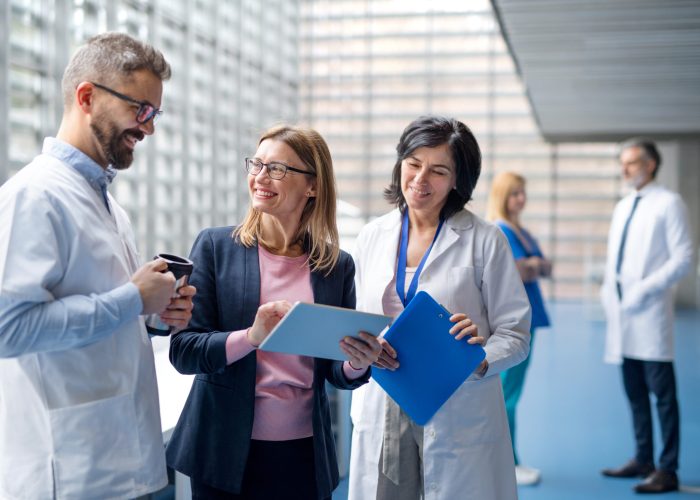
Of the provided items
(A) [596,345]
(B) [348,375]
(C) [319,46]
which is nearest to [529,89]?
(A) [596,345]

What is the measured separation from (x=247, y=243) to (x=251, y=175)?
0.20m

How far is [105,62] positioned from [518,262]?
129 inches

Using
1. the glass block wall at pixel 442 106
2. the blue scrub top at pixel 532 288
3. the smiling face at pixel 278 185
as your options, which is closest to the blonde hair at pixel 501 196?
the blue scrub top at pixel 532 288

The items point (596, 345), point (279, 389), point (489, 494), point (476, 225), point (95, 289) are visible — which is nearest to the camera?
point (95, 289)

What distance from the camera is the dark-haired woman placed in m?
2.46

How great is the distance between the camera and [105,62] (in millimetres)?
1793

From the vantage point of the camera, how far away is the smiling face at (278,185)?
7.04 ft

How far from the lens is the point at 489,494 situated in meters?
2.45

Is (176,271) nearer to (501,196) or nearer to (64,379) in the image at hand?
(64,379)

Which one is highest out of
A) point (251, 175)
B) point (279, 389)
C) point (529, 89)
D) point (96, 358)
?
point (529, 89)

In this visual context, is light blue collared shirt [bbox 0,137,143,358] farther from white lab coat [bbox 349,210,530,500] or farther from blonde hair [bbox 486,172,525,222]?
blonde hair [bbox 486,172,525,222]

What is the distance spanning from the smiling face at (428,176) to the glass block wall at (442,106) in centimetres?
1341

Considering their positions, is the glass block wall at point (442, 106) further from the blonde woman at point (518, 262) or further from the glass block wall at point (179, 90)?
the blonde woman at point (518, 262)

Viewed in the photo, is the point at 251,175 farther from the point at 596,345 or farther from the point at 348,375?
the point at 596,345
